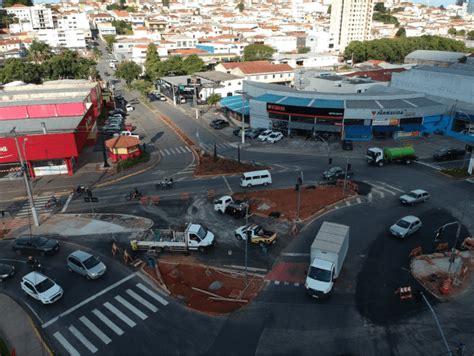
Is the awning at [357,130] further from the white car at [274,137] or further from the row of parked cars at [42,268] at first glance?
the row of parked cars at [42,268]

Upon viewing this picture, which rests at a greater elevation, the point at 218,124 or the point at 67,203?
the point at 218,124

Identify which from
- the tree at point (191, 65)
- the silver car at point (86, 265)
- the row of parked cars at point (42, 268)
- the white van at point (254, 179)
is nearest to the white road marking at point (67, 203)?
the row of parked cars at point (42, 268)

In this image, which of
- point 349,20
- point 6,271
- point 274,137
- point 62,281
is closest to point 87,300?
point 62,281

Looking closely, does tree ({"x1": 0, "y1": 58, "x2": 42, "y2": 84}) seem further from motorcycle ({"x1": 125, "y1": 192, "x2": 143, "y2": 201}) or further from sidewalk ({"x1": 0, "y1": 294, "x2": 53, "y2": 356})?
sidewalk ({"x1": 0, "y1": 294, "x2": 53, "y2": 356})

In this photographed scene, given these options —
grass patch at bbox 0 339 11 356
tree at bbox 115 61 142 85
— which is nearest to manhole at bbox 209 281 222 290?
grass patch at bbox 0 339 11 356

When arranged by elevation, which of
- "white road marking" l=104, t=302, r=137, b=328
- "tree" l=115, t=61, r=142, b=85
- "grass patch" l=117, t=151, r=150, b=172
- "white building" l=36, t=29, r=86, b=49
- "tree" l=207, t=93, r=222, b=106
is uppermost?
"white building" l=36, t=29, r=86, b=49

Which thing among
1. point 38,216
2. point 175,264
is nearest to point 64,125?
point 38,216

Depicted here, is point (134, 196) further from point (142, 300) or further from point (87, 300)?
point (142, 300)
